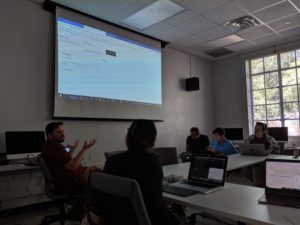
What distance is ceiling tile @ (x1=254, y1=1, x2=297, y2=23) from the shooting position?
4238mm

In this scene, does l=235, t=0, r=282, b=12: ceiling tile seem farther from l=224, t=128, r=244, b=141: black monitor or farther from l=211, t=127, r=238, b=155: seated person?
l=224, t=128, r=244, b=141: black monitor

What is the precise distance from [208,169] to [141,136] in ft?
2.29

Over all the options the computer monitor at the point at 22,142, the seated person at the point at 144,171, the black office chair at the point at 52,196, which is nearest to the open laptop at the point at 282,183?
the seated person at the point at 144,171

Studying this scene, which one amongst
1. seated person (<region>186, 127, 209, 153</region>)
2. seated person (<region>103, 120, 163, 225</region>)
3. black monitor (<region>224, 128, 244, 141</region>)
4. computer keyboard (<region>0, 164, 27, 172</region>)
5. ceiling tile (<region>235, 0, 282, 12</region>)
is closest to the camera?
seated person (<region>103, 120, 163, 225</region>)

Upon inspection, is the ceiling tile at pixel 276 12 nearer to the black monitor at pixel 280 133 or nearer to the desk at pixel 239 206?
the black monitor at pixel 280 133

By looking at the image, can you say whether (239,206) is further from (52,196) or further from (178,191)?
(52,196)

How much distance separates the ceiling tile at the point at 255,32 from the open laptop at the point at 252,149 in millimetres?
2679

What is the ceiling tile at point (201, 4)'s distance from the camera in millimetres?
3990

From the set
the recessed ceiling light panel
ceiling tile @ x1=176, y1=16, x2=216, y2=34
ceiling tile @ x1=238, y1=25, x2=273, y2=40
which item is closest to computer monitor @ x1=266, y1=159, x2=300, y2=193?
ceiling tile @ x1=176, y1=16, x2=216, y2=34

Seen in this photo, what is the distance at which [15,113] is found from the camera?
11.8 ft

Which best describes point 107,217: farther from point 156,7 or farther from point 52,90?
point 156,7

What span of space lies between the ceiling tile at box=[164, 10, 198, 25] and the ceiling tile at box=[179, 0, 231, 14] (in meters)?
0.14

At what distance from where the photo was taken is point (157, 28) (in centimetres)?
498

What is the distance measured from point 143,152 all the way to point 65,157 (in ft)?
4.32
